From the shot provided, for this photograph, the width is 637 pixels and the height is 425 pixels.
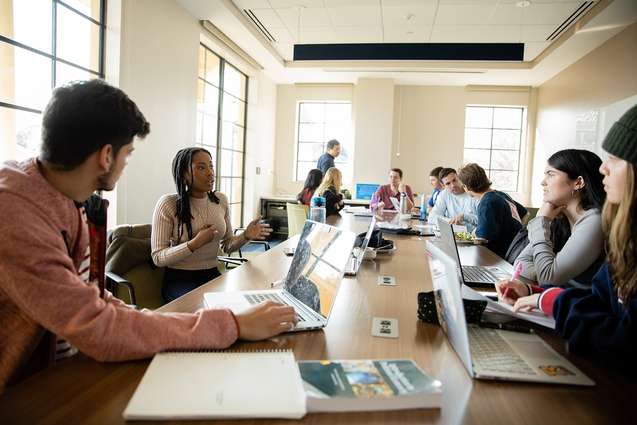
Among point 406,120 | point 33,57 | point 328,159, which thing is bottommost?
point 328,159

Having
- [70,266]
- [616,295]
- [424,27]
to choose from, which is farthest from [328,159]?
[70,266]

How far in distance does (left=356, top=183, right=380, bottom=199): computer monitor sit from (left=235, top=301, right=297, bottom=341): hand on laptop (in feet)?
21.1

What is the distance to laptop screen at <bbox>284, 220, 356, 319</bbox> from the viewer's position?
1.11m

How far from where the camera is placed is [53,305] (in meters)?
0.76

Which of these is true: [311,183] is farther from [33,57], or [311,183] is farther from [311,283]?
[311,283]

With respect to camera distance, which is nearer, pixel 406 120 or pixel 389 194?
pixel 389 194

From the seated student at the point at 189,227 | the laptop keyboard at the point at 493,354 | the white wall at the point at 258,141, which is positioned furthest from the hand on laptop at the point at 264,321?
the white wall at the point at 258,141

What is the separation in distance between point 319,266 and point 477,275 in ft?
3.00

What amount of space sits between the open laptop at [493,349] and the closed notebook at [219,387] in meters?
0.34

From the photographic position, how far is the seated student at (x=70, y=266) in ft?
2.47

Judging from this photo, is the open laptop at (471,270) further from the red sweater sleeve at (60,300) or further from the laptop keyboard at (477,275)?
the red sweater sleeve at (60,300)

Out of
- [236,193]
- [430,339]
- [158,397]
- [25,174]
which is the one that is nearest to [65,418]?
[158,397]

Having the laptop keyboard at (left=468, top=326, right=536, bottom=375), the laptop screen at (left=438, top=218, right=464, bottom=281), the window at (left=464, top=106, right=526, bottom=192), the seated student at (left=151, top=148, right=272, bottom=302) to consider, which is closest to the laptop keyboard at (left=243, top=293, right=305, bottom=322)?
the laptop keyboard at (left=468, top=326, right=536, bottom=375)

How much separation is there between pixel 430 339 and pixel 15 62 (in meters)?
3.30
